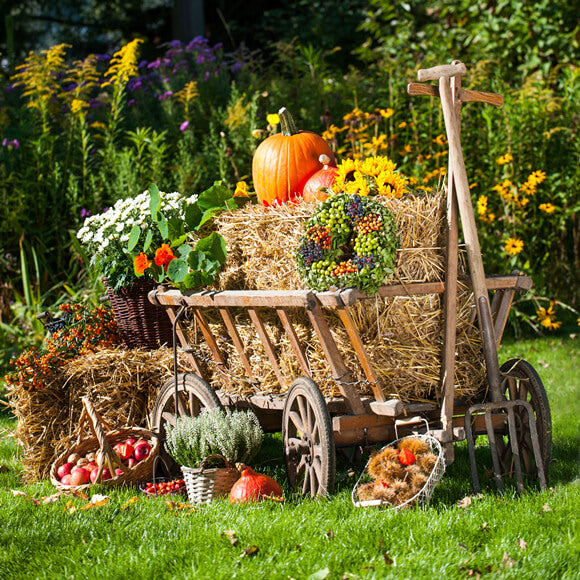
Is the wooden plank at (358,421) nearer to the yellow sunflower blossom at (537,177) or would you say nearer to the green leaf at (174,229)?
the green leaf at (174,229)

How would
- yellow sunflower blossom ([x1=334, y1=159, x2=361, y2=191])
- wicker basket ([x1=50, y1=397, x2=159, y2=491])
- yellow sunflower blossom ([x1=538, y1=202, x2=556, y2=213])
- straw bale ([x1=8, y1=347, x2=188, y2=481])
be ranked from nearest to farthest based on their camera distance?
yellow sunflower blossom ([x1=334, y1=159, x2=361, y2=191]) < wicker basket ([x1=50, y1=397, x2=159, y2=491]) < straw bale ([x1=8, y1=347, x2=188, y2=481]) < yellow sunflower blossom ([x1=538, y1=202, x2=556, y2=213])

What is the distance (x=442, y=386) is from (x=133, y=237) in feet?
5.76

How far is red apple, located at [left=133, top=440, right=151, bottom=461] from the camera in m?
3.71

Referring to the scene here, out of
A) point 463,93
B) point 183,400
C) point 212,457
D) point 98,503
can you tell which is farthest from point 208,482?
point 463,93

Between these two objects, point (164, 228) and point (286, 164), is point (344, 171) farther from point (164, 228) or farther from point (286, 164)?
point (164, 228)

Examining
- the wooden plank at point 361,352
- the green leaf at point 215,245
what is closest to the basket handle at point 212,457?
the wooden plank at point 361,352

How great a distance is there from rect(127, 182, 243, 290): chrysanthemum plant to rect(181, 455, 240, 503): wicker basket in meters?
0.87

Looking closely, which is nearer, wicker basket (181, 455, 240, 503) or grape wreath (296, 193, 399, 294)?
grape wreath (296, 193, 399, 294)

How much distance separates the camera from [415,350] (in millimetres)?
3082

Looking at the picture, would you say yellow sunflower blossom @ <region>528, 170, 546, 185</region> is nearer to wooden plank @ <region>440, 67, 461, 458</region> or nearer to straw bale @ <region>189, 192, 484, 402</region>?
straw bale @ <region>189, 192, 484, 402</region>

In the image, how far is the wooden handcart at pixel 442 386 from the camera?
3014 millimetres

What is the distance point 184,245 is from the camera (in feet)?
12.0

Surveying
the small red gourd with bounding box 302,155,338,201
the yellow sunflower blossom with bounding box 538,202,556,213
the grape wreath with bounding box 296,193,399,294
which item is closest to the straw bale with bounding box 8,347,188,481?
the small red gourd with bounding box 302,155,338,201

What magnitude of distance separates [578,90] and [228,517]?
5.56m
